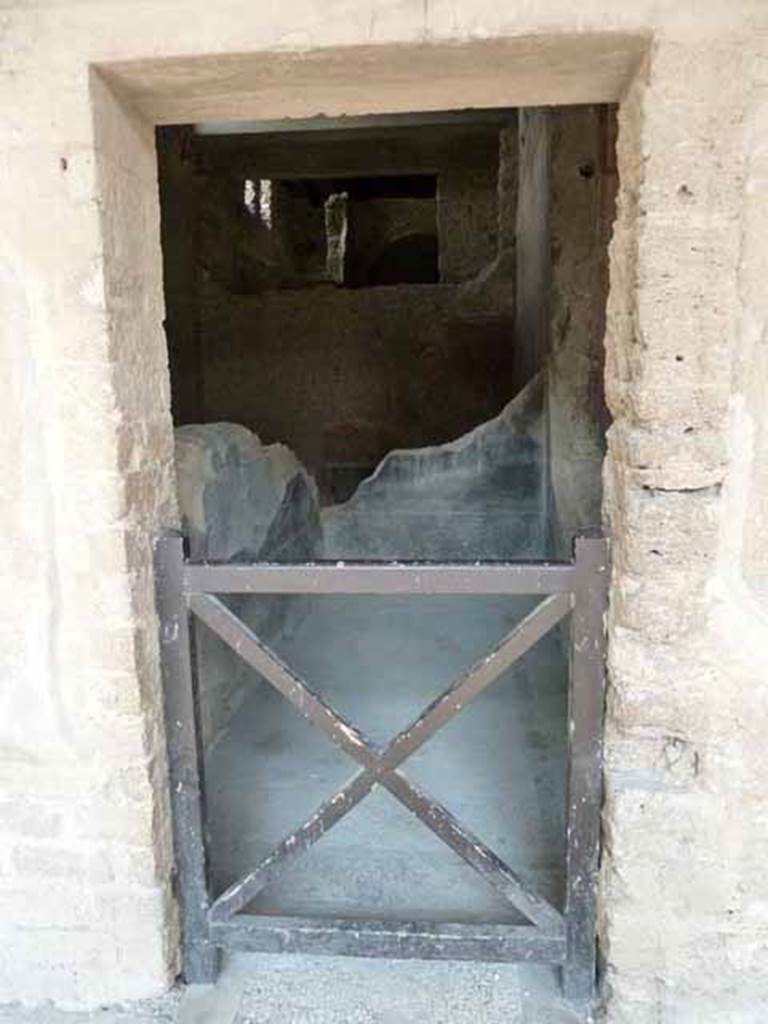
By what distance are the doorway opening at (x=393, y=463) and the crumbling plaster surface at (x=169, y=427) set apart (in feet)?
1.31

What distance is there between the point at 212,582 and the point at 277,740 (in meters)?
1.54

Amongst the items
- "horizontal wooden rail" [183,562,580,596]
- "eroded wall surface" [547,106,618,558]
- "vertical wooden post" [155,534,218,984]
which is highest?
"eroded wall surface" [547,106,618,558]

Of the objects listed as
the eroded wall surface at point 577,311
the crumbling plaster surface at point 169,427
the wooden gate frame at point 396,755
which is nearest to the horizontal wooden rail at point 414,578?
the wooden gate frame at point 396,755

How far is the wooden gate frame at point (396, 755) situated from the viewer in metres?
1.87

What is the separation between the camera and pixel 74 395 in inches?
71.1

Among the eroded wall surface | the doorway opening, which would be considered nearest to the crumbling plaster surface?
the doorway opening

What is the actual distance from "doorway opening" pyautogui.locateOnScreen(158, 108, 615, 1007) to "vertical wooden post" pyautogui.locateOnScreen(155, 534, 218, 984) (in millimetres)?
271

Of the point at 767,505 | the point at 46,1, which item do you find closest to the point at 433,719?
the point at 767,505

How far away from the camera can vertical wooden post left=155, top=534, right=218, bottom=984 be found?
198cm

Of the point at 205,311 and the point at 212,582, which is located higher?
the point at 205,311

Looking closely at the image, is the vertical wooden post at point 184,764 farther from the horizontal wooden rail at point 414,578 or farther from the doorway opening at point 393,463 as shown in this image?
the doorway opening at point 393,463

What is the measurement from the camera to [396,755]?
1.95m

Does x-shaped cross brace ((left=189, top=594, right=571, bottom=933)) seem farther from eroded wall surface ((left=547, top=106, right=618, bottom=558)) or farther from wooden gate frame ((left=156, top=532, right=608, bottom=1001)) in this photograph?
eroded wall surface ((left=547, top=106, right=618, bottom=558))

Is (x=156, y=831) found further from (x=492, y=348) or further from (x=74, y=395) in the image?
(x=492, y=348)
